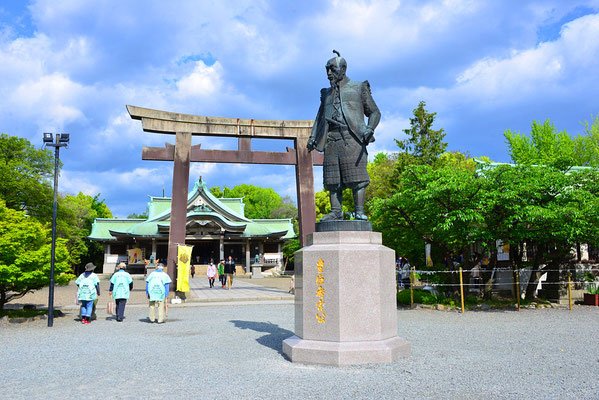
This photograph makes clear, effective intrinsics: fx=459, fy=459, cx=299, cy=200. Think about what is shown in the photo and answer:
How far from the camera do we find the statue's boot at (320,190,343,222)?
22.6ft

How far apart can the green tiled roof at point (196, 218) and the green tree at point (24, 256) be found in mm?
21923

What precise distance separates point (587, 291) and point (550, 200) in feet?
16.6

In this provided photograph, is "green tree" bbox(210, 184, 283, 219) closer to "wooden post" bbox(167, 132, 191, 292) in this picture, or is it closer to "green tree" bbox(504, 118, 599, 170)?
"green tree" bbox(504, 118, 599, 170)

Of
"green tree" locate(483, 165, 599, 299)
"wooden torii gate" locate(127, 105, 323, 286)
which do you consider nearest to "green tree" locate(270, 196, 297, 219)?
"wooden torii gate" locate(127, 105, 323, 286)

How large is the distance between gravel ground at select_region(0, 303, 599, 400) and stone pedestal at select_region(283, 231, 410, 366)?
19cm

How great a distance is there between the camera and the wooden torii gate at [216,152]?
17.0 m

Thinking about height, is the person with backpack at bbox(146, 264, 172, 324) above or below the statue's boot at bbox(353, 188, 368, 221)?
below

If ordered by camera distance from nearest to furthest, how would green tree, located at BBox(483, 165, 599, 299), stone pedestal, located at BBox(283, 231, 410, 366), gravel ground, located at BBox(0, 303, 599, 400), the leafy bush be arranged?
gravel ground, located at BBox(0, 303, 599, 400), stone pedestal, located at BBox(283, 231, 410, 366), green tree, located at BBox(483, 165, 599, 299), the leafy bush

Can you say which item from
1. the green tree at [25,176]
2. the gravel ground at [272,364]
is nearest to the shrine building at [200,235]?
the green tree at [25,176]

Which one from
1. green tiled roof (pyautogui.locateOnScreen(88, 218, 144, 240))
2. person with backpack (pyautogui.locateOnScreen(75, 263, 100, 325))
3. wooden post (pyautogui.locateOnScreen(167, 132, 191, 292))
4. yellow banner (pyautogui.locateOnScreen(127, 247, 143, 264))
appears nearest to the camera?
person with backpack (pyautogui.locateOnScreen(75, 263, 100, 325))

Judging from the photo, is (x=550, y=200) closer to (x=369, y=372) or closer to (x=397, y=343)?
(x=397, y=343)

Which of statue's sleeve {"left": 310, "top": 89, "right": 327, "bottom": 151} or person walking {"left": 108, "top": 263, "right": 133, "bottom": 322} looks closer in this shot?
statue's sleeve {"left": 310, "top": 89, "right": 327, "bottom": 151}

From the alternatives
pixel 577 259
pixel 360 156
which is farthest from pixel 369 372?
pixel 577 259

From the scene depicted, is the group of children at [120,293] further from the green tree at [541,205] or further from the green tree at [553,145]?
the green tree at [553,145]
